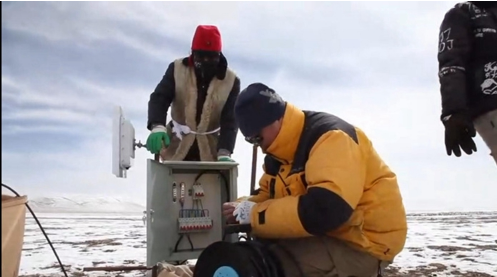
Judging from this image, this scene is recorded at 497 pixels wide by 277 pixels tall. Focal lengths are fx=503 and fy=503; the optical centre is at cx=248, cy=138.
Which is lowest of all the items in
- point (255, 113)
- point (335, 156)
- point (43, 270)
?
point (43, 270)

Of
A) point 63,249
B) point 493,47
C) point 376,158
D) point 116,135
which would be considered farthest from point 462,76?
point 63,249

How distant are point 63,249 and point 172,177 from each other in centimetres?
373

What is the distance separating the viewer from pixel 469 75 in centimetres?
253

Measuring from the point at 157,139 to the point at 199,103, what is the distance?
0.45 m

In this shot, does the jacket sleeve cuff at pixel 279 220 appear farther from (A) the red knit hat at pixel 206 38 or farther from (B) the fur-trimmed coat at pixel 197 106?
(A) the red knit hat at pixel 206 38

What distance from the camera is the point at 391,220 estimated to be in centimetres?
209

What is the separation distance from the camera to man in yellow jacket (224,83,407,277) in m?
1.92

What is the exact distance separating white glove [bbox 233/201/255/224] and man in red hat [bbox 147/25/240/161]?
1041 millimetres

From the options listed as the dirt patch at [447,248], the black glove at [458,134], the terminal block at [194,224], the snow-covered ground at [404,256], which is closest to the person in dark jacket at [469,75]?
the black glove at [458,134]

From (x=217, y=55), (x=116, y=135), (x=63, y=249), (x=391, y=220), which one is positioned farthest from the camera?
(x=63, y=249)

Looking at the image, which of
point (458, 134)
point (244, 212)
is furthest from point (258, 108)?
point (458, 134)

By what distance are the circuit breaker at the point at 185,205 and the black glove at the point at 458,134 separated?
1287 mm

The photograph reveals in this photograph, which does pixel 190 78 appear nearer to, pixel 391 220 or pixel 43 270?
pixel 391 220

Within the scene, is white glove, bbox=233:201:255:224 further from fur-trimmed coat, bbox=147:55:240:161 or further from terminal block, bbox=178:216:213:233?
fur-trimmed coat, bbox=147:55:240:161
